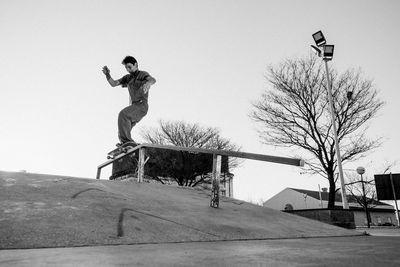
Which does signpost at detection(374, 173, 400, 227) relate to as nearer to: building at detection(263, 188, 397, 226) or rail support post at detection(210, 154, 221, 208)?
rail support post at detection(210, 154, 221, 208)

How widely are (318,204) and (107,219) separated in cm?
5761

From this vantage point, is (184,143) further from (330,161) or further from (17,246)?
(17,246)

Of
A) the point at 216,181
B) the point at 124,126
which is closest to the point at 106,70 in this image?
the point at 124,126

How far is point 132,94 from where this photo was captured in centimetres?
545

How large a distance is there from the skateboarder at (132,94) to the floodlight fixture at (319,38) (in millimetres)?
9916

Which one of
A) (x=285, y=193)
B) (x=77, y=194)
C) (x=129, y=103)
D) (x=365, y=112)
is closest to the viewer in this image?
(x=77, y=194)

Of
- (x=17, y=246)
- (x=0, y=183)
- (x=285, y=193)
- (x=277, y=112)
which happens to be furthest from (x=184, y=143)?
(x=285, y=193)

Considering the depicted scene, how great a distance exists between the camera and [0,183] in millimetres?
3727

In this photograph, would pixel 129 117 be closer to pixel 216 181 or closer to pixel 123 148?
pixel 123 148

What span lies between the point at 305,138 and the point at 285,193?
4831cm

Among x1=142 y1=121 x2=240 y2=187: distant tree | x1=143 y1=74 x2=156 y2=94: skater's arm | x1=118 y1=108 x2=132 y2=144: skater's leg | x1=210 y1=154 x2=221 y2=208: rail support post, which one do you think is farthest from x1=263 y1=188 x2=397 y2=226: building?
x1=143 y1=74 x2=156 y2=94: skater's arm

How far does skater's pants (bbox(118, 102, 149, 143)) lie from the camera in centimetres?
518

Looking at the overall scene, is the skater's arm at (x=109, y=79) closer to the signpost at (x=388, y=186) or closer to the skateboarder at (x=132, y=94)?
the skateboarder at (x=132, y=94)

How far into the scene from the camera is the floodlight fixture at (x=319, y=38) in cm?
1252
